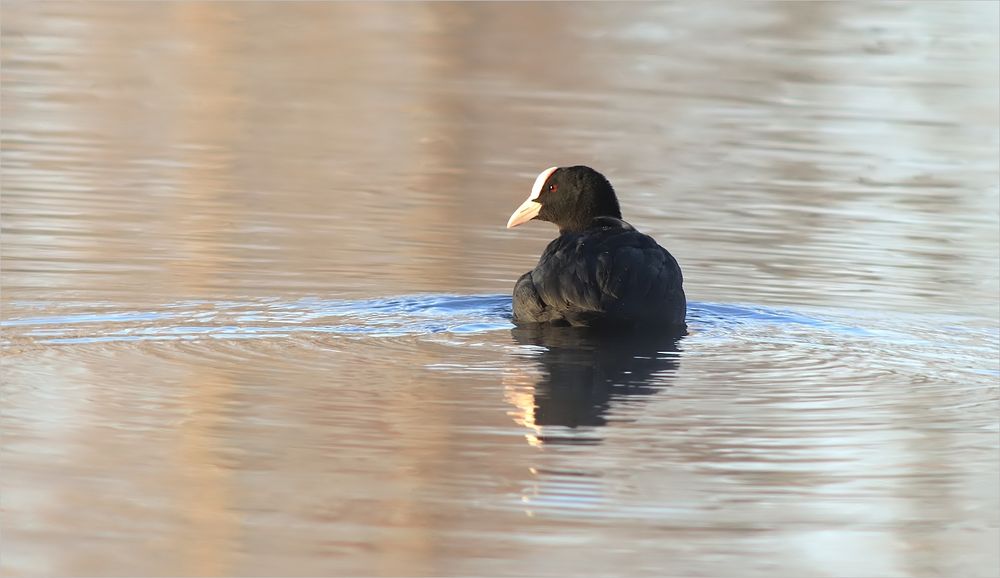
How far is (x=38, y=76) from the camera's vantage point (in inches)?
612

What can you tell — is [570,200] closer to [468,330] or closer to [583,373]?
[468,330]

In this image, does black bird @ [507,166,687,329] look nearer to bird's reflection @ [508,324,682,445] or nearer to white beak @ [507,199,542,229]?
bird's reflection @ [508,324,682,445]

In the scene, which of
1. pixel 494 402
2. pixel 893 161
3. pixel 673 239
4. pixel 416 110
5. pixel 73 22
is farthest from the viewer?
pixel 73 22

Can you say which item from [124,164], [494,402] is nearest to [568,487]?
[494,402]

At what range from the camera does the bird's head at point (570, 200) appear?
30.5 feet

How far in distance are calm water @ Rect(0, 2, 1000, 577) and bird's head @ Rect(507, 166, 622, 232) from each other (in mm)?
377

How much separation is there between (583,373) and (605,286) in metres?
0.73

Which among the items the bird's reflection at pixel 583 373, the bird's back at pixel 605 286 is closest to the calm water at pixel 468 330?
the bird's reflection at pixel 583 373

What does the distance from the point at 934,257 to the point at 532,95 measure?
22.6ft

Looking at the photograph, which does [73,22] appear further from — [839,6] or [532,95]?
[839,6]

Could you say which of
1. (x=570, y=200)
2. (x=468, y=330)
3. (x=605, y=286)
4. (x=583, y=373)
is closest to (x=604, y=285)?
(x=605, y=286)

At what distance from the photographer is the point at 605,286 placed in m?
7.64

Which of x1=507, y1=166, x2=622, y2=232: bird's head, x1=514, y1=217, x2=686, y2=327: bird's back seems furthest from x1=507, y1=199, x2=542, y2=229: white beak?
x1=514, y1=217, x2=686, y2=327: bird's back

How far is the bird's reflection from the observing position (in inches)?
245
